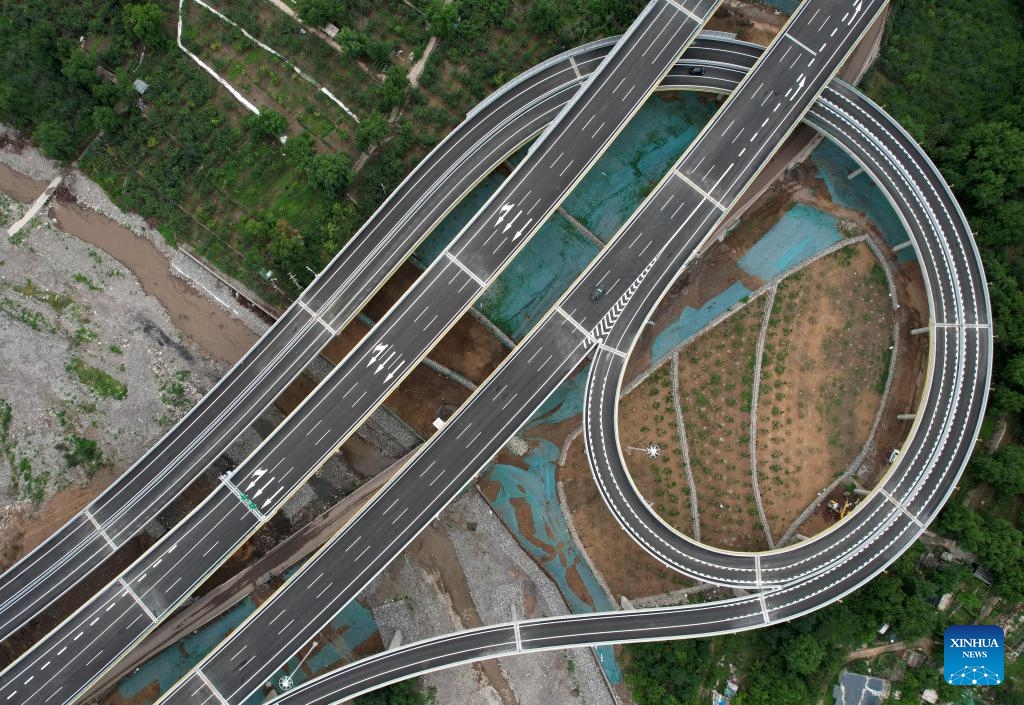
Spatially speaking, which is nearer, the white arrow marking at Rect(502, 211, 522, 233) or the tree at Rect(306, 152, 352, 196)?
the white arrow marking at Rect(502, 211, 522, 233)

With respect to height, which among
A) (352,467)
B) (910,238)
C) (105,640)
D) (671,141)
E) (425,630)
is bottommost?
(105,640)

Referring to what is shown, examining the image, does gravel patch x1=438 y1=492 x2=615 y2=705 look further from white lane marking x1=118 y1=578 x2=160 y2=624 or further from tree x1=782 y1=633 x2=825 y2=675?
white lane marking x1=118 y1=578 x2=160 y2=624

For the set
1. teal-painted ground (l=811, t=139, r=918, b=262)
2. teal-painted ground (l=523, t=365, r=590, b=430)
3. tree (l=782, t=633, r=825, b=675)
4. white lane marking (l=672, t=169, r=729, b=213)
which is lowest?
tree (l=782, t=633, r=825, b=675)

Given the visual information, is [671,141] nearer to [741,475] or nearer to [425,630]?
[741,475]

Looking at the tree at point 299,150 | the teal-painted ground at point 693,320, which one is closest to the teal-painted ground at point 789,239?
the teal-painted ground at point 693,320

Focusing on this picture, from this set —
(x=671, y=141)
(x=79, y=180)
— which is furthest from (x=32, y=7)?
(x=671, y=141)

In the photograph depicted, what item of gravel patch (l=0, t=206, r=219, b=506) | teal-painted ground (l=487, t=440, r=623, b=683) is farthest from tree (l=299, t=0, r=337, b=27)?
teal-painted ground (l=487, t=440, r=623, b=683)
